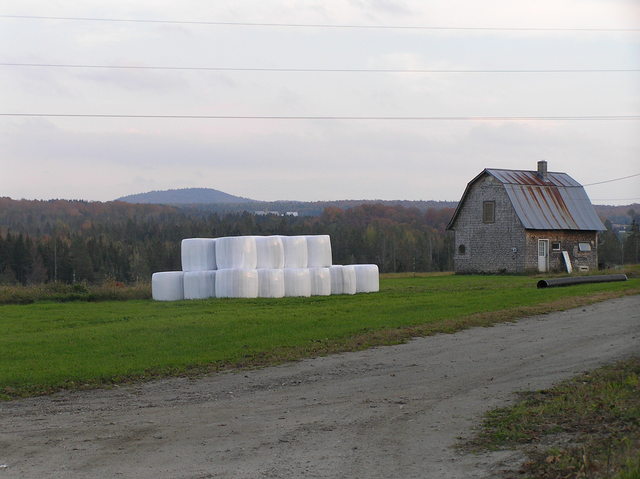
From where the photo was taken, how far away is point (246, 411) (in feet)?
35.6

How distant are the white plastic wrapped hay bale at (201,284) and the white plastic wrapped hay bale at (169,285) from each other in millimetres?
496

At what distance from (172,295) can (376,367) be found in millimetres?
16959

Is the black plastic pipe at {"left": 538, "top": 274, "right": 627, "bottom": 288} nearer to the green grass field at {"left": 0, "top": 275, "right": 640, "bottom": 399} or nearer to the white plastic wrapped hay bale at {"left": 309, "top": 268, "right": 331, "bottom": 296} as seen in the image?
the green grass field at {"left": 0, "top": 275, "right": 640, "bottom": 399}

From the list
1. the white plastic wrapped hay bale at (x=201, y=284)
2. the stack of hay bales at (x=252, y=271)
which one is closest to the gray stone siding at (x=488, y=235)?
the stack of hay bales at (x=252, y=271)

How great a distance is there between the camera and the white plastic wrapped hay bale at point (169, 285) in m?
30.0

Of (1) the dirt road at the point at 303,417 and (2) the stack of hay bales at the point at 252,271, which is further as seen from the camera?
(2) the stack of hay bales at the point at 252,271

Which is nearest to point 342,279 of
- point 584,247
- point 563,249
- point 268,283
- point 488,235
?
point 268,283

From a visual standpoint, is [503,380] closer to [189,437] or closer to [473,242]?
[189,437]

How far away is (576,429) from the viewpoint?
9055mm

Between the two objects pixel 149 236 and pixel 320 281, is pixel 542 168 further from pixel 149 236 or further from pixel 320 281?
pixel 149 236

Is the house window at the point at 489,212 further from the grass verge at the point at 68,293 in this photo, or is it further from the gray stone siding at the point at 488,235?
the grass verge at the point at 68,293

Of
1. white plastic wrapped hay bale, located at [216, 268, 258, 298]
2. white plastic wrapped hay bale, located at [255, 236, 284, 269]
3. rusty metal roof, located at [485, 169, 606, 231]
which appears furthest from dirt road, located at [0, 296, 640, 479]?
rusty metal roof, located at [485, 169, 606, 231]

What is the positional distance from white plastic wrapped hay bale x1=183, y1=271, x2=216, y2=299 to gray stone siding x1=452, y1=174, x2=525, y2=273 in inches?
972

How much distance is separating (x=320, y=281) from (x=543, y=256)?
23446 mm
